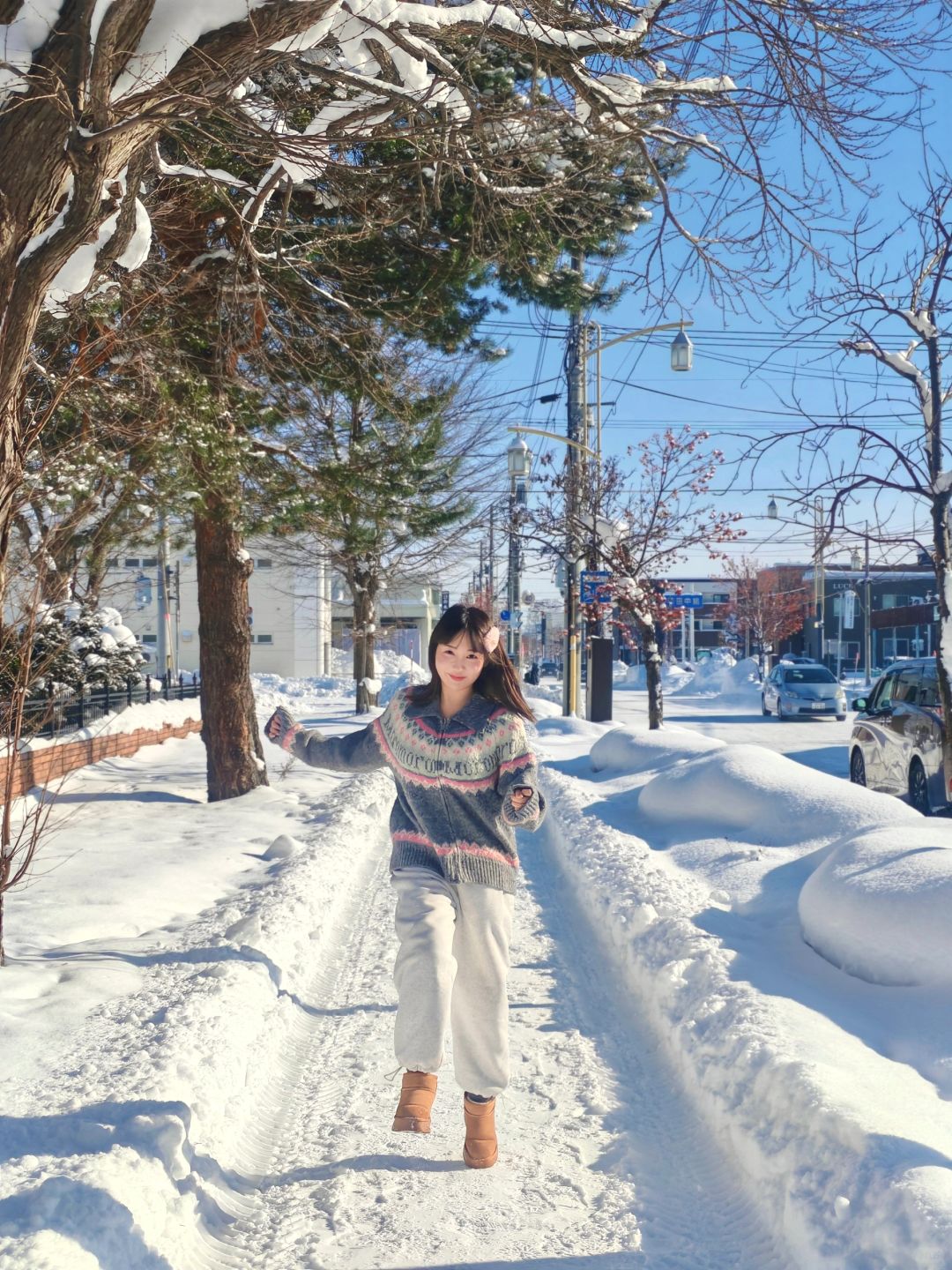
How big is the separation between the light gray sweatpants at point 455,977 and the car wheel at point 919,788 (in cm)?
937

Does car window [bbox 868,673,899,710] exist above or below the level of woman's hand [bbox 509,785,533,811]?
below

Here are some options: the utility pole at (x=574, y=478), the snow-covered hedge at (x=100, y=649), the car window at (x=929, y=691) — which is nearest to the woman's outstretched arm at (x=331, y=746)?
the car window at (x=929, y=691)

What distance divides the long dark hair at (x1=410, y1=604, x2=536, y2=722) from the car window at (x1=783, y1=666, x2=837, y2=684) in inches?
1122

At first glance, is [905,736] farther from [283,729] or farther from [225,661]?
[283,729]

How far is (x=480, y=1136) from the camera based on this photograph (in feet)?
11.8

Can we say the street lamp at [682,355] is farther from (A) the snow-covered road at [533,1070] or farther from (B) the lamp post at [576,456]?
(A) the snow-covered road at [533,1070]

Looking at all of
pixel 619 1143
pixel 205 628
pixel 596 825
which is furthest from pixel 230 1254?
pixel 205 628

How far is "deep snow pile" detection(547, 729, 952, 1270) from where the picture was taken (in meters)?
3.00

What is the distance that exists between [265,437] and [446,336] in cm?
265

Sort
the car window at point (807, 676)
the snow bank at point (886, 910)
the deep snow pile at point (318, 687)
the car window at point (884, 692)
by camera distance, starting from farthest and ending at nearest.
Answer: the car window at point (807, 676) < the deep snow pile at point (318, 687) < the car window at point (884, 692) < the snow bank at point (886, 910)

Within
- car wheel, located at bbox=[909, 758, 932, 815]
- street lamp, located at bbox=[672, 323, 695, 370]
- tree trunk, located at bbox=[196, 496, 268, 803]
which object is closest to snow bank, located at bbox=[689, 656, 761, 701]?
street lamp, located at bbox=[672, 323, 695, 370]

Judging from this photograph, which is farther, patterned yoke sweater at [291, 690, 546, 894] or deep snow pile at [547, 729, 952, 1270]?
patterned yoke sweater at [291, 690, 546, 894]

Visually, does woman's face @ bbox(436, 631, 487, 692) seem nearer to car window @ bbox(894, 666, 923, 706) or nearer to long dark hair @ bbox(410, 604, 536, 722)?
long dark hair @ bbox(410, 604, 536, 722)

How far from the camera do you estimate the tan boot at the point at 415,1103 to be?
3643 mm
